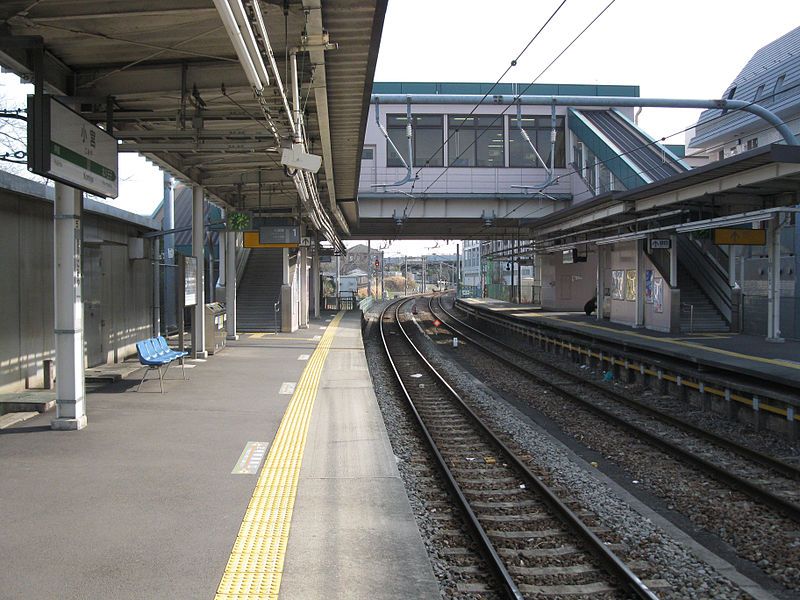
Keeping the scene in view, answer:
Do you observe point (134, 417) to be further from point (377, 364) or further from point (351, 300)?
point (351, 300)

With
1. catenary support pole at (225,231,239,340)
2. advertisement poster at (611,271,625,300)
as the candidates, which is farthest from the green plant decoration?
advertisement poster at (611,271,625,300)

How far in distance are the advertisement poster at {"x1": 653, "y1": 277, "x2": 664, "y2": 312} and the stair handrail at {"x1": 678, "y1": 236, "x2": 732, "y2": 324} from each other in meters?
2.15

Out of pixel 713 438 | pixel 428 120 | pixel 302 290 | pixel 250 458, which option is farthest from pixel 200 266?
pixel 428 120

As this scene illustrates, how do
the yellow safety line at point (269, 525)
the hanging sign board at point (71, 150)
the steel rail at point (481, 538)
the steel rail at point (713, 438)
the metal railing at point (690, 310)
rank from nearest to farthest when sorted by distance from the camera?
the yellow safety line at point (269, 525), the steel rail at point (481, 538), the hanging sign board at point (71, 150), the steel rail at point (713, 438), the metal railing at point (690, 310)

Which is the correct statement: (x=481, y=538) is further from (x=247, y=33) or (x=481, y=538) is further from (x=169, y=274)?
(x=169, y=274)

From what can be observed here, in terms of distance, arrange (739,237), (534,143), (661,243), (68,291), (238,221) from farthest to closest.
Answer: (534,143) < (661,243) < (238,221) < (739,237) < (68,291)

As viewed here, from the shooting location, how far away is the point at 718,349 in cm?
1490

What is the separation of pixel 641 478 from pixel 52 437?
672 cm

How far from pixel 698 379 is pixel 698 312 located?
8.89m

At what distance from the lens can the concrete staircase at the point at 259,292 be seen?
2447 cm

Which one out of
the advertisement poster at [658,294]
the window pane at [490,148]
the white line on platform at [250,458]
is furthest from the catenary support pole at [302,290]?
the white line on platform at [250,458]

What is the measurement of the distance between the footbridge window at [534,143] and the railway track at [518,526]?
2144 cm

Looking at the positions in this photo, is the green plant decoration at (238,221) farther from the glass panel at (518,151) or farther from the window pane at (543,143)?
the window pane at (543,143)

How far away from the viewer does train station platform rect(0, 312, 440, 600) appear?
13.5 feet
